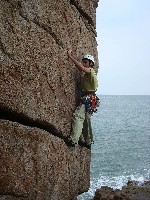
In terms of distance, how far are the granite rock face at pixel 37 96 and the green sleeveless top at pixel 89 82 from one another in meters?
0.35

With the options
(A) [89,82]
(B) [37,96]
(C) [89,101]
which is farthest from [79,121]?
(B) [37,96]

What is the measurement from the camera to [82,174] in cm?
1162

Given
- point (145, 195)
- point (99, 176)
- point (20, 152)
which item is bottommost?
point (99, 176)

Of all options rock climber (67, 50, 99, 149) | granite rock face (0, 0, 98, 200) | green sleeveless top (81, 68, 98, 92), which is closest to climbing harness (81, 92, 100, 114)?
rock climber (67, 50, 99, 149)

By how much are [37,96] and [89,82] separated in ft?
8.98

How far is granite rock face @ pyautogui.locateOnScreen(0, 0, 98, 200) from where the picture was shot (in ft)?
23.3

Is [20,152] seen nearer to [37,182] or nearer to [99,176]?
[37,182]

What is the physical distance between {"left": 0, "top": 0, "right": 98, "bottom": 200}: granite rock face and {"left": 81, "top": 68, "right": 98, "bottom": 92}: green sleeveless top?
13.7 inches

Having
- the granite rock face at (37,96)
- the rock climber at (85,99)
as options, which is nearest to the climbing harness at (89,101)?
the rock climber at (85,99)

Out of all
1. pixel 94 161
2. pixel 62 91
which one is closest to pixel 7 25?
pixel 62 91

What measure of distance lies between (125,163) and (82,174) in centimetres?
4089

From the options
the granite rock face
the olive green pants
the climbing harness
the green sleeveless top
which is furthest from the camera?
the climbing harness

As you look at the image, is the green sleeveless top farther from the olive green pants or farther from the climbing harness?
the olive green pants

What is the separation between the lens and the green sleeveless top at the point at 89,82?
9.84m
